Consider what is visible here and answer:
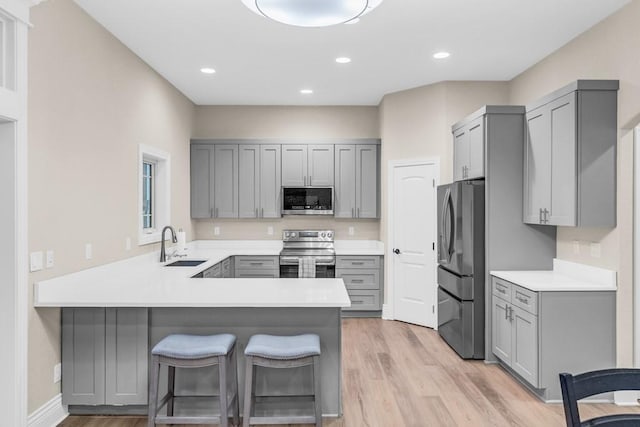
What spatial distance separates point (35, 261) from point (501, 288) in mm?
3533

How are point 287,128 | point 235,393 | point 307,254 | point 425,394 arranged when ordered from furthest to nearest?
point 287,128, point 307,254, point 425,394, point 235,393

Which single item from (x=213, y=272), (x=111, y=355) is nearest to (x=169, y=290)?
(x=111, y=355)

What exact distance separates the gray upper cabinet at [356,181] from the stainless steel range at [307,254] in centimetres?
45

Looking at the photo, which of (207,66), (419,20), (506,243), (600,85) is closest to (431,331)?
(506,243)

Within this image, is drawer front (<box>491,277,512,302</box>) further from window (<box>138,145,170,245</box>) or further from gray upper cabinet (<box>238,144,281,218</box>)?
window (<box>138,145,170,245</box>)

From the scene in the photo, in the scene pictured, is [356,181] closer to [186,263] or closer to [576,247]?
[186,263]

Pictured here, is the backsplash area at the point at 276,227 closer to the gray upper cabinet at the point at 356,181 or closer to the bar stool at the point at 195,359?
the gray upper cabinet at the point at 356,181

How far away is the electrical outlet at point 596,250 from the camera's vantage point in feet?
10.8

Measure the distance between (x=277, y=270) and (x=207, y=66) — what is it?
2.63 m

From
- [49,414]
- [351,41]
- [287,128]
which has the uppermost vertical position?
[351,41]

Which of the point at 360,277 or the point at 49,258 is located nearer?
the point at 49,258

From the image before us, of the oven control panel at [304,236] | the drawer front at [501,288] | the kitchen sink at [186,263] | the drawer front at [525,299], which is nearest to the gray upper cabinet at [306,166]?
the oven control panel at [304,236]

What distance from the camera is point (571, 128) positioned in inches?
124

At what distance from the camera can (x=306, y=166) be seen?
5840mm
